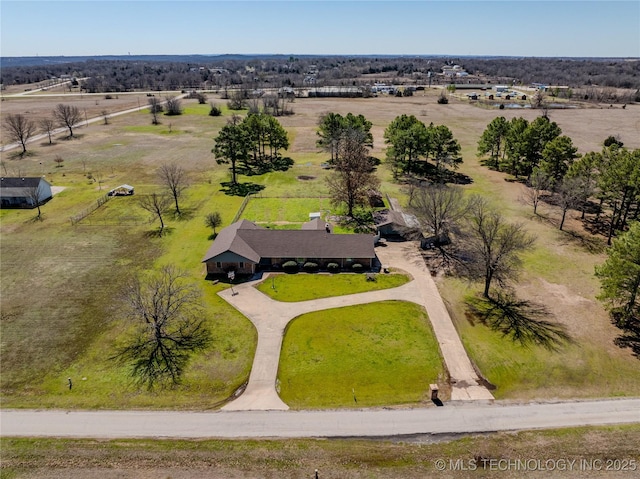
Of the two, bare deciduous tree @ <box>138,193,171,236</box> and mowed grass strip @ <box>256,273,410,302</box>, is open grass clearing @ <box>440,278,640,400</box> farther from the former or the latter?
bare deciduous tree @ <box>138,193,171,236</box>

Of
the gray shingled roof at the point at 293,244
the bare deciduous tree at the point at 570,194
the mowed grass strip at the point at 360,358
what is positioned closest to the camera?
the mowed grass strip at the point at 360,358

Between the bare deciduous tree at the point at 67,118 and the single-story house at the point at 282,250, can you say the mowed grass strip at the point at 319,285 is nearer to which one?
the single-story house at the point at 282,250

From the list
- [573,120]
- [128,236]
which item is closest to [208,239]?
[128,236]

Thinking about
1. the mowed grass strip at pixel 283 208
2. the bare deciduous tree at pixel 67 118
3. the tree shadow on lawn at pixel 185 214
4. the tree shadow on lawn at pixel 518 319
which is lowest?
the tree shadow on lawn at pixel 518 319

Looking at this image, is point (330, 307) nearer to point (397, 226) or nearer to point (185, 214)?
point (397, 226)

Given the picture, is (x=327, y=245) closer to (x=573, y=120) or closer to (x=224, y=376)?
(x=224, y=376)

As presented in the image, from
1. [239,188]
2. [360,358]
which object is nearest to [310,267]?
[360,358]

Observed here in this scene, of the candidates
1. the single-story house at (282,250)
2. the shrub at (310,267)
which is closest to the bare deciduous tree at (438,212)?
the single-story house at (282,250)
